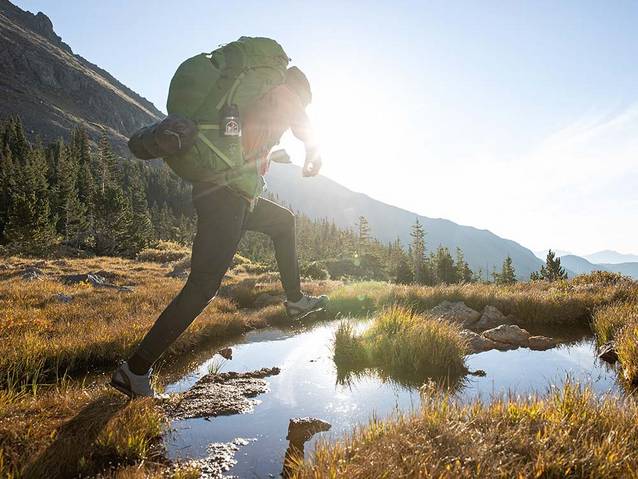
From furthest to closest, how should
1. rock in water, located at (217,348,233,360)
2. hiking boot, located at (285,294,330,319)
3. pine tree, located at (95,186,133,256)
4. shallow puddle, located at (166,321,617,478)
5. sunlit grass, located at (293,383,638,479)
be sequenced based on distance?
pine tree, located at (95,186,133,256) → rock in water, located at (217,348,233,360) → hiking boot, located at (285,294,330,319) → shallow puddle, located at (166,321,617,478) → sunlit grass, located at (293,383,638,479)

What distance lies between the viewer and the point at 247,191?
3266 mm

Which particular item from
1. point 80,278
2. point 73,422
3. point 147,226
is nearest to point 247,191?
point 73,422

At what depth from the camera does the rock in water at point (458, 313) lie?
8.38 meters

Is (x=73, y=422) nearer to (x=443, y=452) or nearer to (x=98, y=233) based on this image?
(x=443, y=452)

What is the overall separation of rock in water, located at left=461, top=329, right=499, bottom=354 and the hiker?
4421 millimetres

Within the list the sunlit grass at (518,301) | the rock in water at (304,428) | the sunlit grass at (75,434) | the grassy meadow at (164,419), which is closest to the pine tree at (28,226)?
the grassy meadow at (164,419)

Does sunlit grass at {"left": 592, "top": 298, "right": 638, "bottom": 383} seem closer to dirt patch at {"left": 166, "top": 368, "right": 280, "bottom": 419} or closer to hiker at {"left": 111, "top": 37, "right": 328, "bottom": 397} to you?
dirt patch at {"left": 166, "top": 368, "right": 280, "bottom": 419}

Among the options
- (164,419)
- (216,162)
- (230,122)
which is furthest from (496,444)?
(230,122)

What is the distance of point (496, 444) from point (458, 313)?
681 centimetres

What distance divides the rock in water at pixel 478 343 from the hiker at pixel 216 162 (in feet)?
14.5

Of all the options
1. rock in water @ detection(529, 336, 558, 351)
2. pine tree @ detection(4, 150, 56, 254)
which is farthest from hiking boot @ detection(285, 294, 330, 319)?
pine tree @ detection(4, 150, 56, 254)

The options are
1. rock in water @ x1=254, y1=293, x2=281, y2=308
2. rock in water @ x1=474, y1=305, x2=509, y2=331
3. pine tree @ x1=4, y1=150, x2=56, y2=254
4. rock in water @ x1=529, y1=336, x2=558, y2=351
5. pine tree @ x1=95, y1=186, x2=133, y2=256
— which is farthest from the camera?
pine tree @ x1=95, y1=186, x2=133, y2=256

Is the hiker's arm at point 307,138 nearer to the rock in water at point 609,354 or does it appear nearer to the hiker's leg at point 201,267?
the hiker's leg at point 201,267

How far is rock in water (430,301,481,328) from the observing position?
8.38 meters
